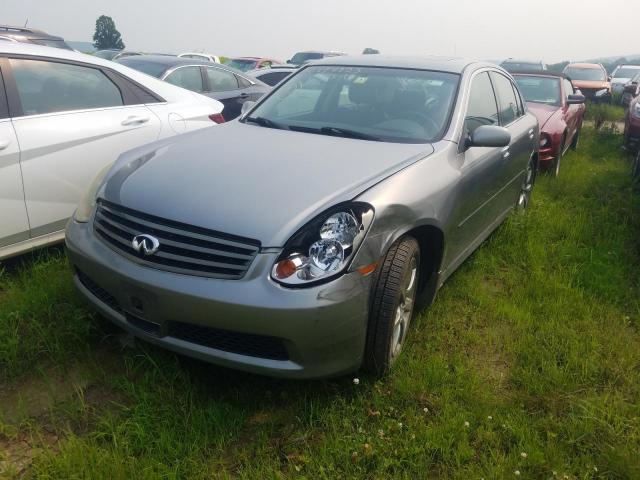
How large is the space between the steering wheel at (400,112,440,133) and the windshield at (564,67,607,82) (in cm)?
1512

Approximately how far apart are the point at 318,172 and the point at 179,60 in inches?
217

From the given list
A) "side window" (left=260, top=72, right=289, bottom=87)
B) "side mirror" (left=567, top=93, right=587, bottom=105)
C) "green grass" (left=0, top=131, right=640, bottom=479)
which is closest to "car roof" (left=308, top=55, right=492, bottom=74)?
"green grass" (left=0, top=131, right=640, bottom=479)

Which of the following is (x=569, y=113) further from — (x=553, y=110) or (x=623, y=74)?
(x=623, y=74)

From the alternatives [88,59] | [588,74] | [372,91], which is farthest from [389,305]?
[588,74]

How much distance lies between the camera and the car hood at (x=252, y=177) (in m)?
2.30

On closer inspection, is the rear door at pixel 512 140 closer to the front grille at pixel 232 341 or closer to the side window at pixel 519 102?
the side window at pixel 519 102

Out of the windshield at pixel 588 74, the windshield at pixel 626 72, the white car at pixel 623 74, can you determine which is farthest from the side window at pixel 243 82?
the windshield at pixel 626 72

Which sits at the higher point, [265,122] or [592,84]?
[265,122]

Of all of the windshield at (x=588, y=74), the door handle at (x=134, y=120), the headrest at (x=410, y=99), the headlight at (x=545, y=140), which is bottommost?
the headlight at (x=545, y=140)

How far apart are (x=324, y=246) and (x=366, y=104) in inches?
62.1

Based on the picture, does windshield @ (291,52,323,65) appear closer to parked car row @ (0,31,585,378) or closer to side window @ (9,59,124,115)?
parked car row @ (0,31,585,378)

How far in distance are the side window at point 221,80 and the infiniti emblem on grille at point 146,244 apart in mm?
5624

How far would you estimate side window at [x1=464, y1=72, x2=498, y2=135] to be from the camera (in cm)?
352

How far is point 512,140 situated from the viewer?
4.24m
